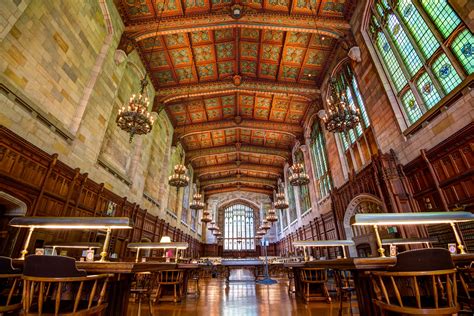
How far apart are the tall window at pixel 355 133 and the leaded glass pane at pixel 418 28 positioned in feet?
9.14

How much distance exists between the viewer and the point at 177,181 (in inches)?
474

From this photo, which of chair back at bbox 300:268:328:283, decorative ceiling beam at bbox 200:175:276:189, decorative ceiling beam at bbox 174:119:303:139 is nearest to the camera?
chair back at bbox 300:268:328:283

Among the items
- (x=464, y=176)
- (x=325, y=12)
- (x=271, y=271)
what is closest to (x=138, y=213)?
(x=271, y=271)

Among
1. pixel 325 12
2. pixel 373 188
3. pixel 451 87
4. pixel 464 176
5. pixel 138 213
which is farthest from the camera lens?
pixel 138 213

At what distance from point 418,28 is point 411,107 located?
7.15ft

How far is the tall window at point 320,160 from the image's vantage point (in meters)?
13.4

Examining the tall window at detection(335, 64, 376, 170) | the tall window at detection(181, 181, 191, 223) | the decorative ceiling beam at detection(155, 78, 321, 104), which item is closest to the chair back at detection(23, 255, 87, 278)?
the tall window at detection(335, 64, 376, 170)

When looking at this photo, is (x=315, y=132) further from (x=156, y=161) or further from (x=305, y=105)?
(x=156, y=161)

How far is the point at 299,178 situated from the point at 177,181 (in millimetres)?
6445

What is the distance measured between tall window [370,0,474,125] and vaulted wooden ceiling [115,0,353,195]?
260 centimetres

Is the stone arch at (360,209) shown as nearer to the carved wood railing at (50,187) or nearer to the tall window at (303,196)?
the tall window at (303,196)

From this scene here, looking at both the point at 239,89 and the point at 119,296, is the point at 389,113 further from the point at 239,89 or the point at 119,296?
the point at 119,296

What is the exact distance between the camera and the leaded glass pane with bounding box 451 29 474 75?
500cm

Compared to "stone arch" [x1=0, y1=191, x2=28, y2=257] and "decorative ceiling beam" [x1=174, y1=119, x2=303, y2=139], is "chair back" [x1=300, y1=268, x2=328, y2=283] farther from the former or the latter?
"decorative ceiling beam" [x1=174, y1=119, x2=303, y2=139]
